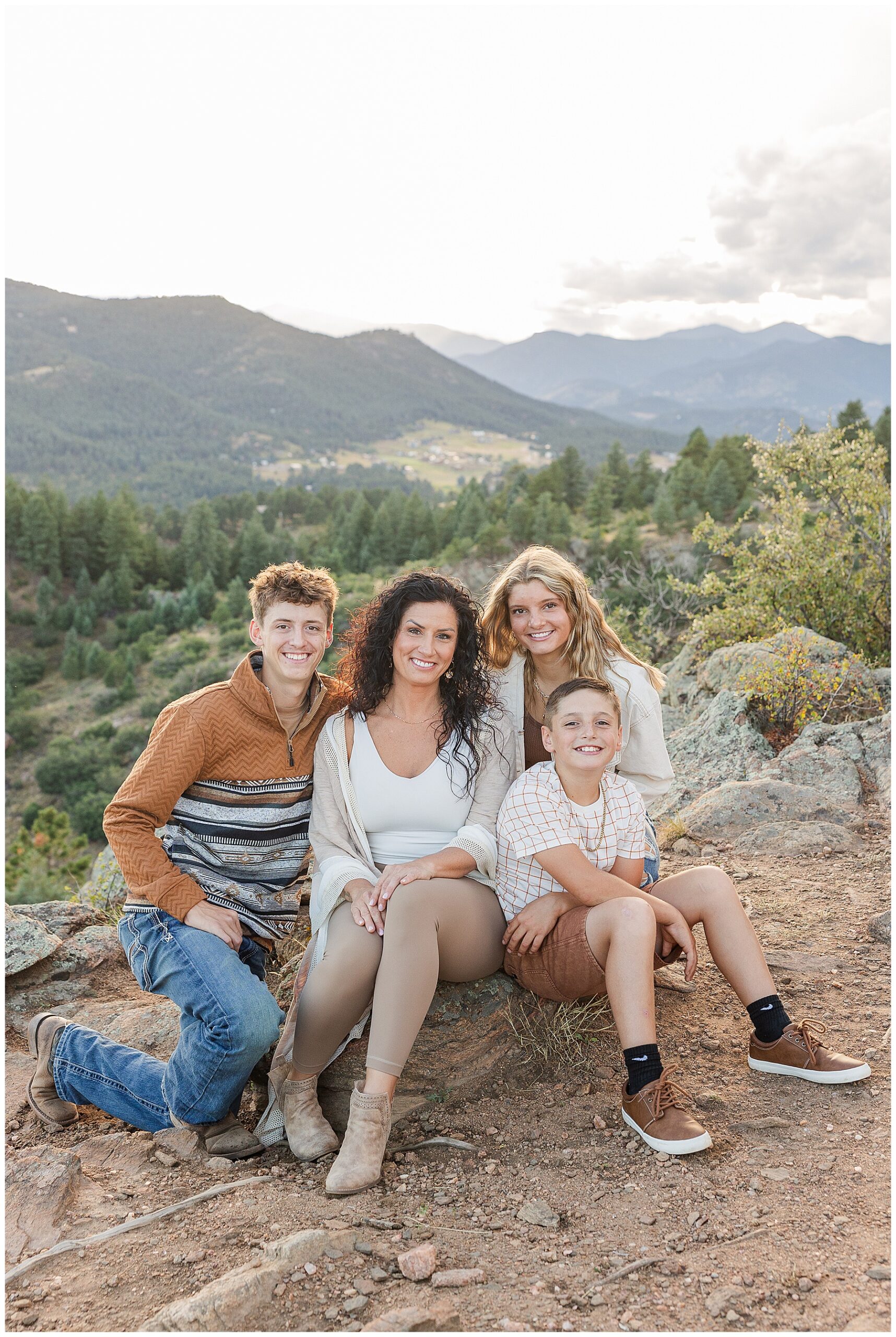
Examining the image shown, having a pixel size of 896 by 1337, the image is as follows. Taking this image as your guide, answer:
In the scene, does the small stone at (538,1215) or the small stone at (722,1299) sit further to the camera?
the small stone at (538,1215)

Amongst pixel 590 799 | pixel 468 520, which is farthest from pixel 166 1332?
pixel 468 520

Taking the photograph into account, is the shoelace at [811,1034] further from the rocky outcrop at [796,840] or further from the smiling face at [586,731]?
the rocky outcrop at [796,840]

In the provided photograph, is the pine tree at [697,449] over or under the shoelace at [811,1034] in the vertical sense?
over

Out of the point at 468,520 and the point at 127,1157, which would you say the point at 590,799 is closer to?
the point at 127,1157

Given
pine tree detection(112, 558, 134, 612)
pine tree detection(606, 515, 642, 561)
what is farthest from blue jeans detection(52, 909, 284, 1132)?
pine tree detection(112, 558, 134, 612)

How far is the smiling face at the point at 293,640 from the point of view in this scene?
109 inches

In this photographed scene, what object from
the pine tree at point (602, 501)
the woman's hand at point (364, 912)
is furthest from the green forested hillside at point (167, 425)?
the woman's hand at point (364, 912)

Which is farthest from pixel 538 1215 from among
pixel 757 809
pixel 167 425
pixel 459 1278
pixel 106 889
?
pixel 167 425

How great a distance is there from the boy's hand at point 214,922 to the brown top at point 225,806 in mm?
24

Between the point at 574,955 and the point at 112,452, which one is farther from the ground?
the point at 112,452

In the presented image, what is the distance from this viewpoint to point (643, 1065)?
243 centimetres

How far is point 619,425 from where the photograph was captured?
6914 inches

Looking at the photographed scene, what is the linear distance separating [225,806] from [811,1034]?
6.57 feet

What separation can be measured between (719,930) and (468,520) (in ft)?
153
